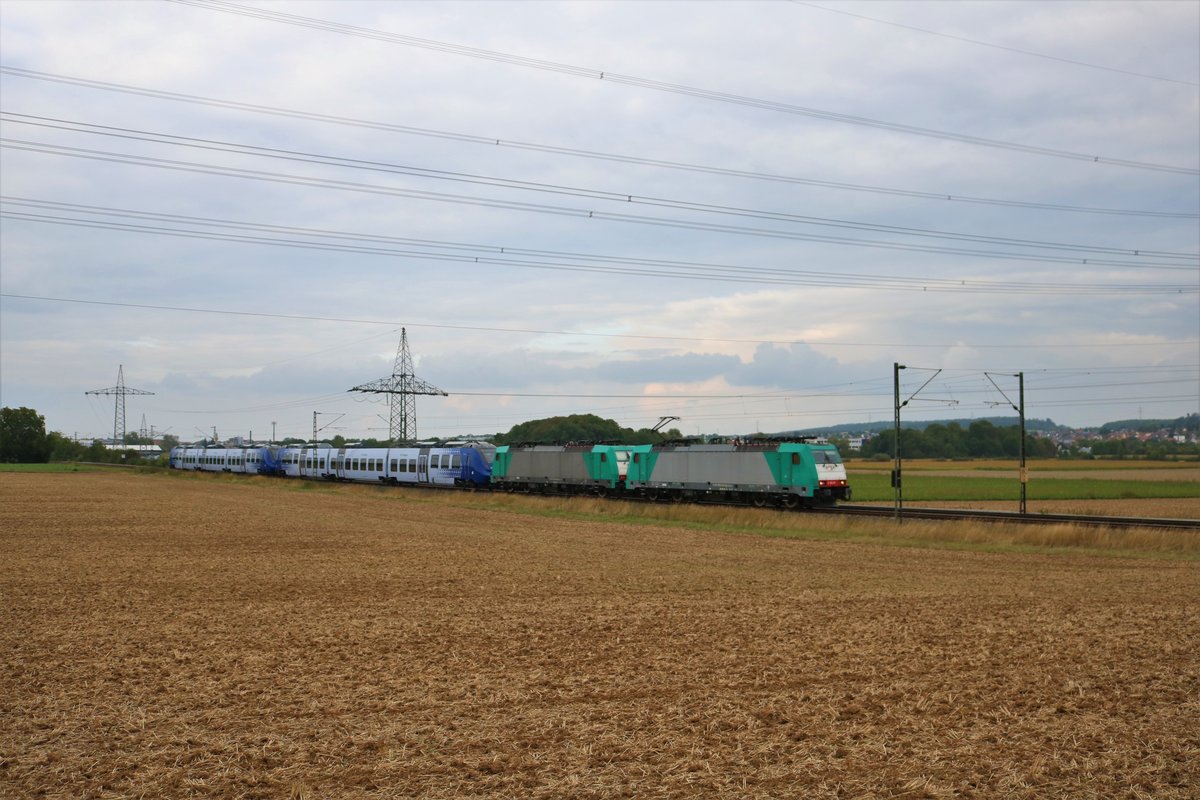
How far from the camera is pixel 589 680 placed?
13.7m

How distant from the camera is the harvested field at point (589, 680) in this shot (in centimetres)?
984

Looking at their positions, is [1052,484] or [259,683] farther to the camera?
[1052,484]

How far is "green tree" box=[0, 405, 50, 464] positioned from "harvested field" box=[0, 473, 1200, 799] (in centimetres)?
15894

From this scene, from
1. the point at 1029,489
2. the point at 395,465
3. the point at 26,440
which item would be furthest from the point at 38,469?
the point at 1029,489

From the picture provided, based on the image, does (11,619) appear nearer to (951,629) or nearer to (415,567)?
(415,567)

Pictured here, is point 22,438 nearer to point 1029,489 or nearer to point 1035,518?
point 1029,489

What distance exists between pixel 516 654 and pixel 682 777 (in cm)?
620

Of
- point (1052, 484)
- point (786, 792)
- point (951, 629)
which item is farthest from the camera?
point (1052, 484)

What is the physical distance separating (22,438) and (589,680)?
181 metres

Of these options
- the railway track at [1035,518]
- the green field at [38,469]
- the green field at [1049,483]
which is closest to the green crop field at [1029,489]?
the green field at [1049,483]

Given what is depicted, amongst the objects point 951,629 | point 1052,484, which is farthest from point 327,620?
point 1052,484

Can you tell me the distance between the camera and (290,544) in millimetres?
34250

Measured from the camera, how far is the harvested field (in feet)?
32.3

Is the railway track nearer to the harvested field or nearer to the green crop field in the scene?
the harvested field
